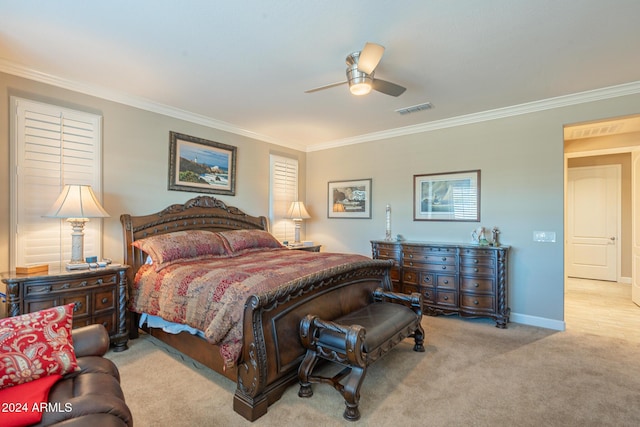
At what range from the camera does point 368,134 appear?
17.2ft

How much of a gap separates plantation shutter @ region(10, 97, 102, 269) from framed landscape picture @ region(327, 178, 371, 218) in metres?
3.61

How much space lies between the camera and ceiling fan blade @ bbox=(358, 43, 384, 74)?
85.7 inches

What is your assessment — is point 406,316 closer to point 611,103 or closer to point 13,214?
point 611,103

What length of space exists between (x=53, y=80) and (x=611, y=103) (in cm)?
609

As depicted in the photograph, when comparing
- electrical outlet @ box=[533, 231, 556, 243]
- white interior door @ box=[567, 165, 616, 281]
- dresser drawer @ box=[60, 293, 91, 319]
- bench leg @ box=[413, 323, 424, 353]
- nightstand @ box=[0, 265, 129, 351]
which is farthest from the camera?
white interior door @ box=[567, 165, 616, 281]

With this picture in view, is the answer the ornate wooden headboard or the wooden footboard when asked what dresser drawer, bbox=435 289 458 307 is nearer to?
the wooden footboard

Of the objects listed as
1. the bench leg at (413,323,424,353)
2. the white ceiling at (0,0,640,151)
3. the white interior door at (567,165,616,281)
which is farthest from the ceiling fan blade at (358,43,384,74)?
the white interior door at (567,165,616,281)

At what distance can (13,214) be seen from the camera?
2904 mm

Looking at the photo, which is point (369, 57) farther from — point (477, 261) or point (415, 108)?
point (477, 261)

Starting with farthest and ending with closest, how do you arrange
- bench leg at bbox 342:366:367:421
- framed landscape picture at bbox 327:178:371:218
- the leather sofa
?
framed landscape picture at bbox 327:178:371:218
bench leg at bbox 342:366:367:421
the leather sofa

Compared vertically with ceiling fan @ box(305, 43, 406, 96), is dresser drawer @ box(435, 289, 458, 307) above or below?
below

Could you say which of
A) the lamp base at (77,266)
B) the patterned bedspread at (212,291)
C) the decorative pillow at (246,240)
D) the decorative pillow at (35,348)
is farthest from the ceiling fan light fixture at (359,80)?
the lamp base at (77,266)

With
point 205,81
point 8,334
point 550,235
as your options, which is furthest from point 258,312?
point 550,235

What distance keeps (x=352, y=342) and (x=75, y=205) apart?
2.87m
